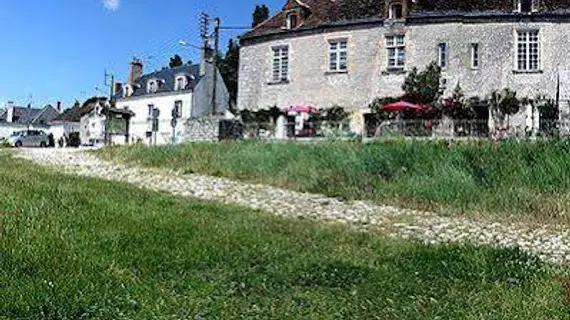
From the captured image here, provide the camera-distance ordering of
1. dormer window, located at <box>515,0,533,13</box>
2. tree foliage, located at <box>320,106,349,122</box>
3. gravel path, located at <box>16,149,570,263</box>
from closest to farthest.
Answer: gravel path, located at <box>16,149,570,263</box>
dormer window, located at <box>515,0,533,13</box>
tree foliage, located at <box>320,106,349,122</box>

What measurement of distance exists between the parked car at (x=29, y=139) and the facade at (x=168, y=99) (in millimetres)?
7641

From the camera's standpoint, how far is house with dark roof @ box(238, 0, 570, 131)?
32.9 metres

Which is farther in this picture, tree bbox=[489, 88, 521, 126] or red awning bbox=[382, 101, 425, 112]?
tree bbox=[489, 88, 521, 126]

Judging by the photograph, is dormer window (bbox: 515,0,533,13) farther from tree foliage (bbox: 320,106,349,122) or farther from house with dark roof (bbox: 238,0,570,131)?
tree foliage (bbox: 320,106,349,122)

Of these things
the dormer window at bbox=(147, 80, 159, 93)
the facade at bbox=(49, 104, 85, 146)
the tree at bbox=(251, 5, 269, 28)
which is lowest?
the facade at bbox=(49, 104, 85, 146)

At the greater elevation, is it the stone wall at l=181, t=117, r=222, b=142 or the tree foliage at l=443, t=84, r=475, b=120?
the tree foliage at l=443, t=84, r=475, b=120

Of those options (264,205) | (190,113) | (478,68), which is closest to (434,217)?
(264,205)

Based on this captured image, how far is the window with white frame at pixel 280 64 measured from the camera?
38656 millimetres

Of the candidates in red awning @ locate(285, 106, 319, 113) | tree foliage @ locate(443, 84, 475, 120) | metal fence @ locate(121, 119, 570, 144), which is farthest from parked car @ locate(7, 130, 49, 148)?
tree foliage @ locate(443, 84, 475, 120)

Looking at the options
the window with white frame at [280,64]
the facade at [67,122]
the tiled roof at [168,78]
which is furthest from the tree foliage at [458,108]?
the facade at [67,122]

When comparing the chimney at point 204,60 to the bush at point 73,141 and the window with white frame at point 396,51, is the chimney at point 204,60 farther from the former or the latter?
the window with white frame at point 396,51

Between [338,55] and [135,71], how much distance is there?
104 feet

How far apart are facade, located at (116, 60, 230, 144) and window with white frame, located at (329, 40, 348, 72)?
15.6m

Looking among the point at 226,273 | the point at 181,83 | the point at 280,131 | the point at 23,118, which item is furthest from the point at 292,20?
the point at 23,118
